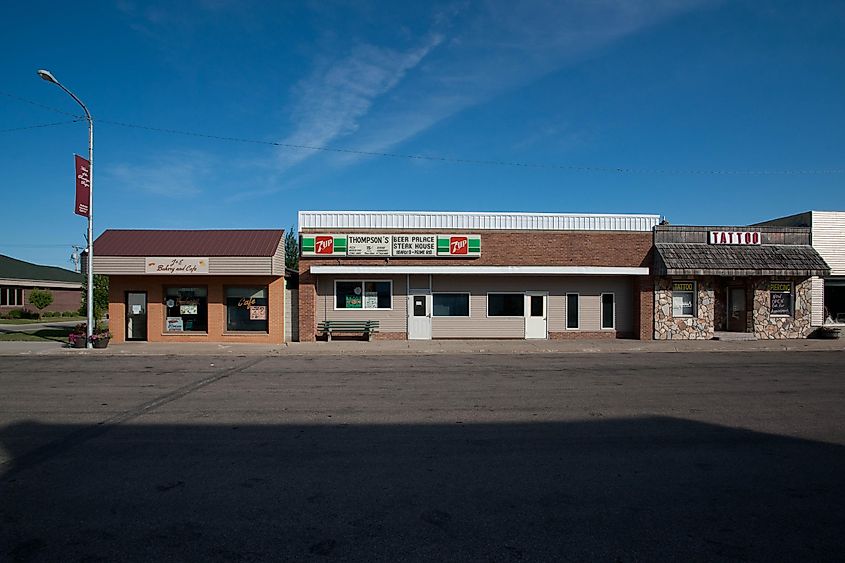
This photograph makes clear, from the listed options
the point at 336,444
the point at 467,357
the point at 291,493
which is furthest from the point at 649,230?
the point at 291,493

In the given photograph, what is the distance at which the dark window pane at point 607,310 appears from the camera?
24.6 m

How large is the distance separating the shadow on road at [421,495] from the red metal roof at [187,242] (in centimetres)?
1497

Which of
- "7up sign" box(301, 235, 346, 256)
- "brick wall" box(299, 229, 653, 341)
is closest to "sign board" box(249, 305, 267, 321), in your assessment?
"brick wall" box(299, 229, 653, 341)

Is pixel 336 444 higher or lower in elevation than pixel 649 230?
Answer: lower

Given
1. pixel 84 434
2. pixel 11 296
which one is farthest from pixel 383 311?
pixel 11 296

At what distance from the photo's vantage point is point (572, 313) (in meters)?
24.5

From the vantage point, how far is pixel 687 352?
66.8 feet

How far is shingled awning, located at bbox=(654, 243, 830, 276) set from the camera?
23.2m

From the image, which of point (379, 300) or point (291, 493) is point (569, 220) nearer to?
point (379, 300)

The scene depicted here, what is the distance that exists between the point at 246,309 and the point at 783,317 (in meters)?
22.6

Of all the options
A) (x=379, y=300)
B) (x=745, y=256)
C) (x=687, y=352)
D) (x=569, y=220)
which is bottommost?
(x=687, y=352)

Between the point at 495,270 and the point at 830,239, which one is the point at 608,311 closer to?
the point at 495,270

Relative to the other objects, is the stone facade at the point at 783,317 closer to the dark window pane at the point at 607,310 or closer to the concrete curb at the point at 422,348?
the concrete curb at the point at 422,348

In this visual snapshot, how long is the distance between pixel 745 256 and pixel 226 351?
2093 cm
